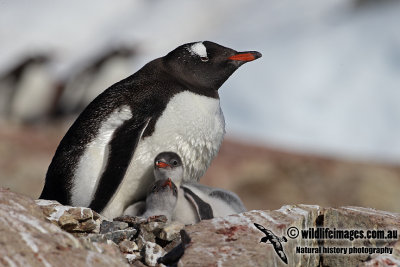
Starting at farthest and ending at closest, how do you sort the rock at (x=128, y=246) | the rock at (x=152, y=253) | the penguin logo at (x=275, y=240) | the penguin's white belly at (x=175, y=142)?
the penguin's white belly at (x=175, y=142) < the rock at (x=128, y=246) < the rock at (x=152, y=253) < the penguin logo at (x=275, y=240)

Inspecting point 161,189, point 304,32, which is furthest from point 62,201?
point 304,32

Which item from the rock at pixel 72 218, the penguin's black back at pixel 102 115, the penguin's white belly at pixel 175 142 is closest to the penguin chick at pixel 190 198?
the penguin's white belly at pixel 175 142

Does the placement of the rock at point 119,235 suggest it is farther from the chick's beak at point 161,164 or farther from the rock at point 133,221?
the chick's beak at point 161,164

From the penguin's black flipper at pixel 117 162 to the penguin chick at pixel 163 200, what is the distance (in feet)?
0.80

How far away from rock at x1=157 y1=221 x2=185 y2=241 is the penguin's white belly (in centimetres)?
68

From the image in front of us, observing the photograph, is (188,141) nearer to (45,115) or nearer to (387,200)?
(387,200)

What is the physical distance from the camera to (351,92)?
6938cm

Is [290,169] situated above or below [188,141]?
above

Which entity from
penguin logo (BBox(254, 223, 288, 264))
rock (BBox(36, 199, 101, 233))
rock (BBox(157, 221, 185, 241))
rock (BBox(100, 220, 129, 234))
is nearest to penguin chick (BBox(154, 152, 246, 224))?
rock (BBox(157, 221, 185, 241))

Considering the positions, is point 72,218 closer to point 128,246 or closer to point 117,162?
point 128,246

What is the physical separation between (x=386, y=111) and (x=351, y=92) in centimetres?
440

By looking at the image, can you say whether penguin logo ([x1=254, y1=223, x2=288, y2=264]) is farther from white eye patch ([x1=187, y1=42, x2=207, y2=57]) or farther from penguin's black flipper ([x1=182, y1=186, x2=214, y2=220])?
white eye patch ([x1=187, y1=42, x2=207, y2=57])

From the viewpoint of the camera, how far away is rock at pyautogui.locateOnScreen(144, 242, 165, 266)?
3.21 m

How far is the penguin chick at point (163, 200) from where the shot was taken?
3.78 metres
